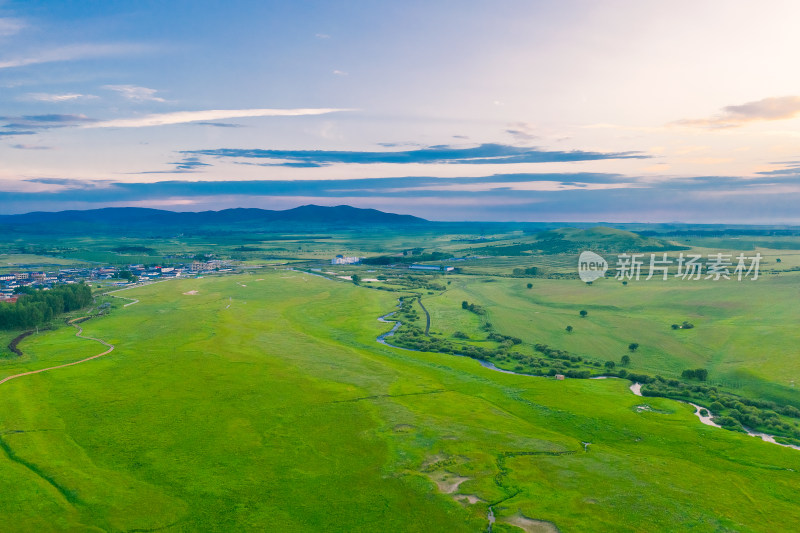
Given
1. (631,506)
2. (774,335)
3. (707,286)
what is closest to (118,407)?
(631,506)

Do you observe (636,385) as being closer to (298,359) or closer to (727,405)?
(727,405)

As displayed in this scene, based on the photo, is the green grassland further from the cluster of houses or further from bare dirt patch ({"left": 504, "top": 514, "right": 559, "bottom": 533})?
the cluster of houses

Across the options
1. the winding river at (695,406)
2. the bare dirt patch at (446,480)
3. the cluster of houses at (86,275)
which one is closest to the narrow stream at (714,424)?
the winding river at (695,406)

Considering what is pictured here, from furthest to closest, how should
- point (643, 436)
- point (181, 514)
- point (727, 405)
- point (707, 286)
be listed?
point (707, 286)
point (727, 405)
point (643, 436)
point (181, 514)

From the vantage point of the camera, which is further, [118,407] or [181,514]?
[118,407]

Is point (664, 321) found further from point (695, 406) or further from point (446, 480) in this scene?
point (446, 480)

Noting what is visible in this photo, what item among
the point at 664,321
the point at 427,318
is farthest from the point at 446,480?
the point at 664,321

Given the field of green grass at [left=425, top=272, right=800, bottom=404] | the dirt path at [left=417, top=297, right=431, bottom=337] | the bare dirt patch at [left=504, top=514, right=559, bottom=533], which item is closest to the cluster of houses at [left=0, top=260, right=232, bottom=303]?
the dirt path at [left=417, top=297, right=431, bottom=337]
